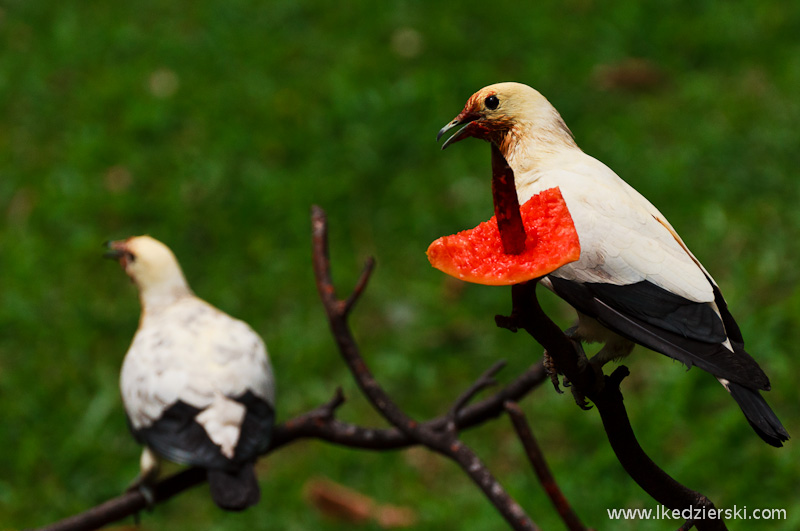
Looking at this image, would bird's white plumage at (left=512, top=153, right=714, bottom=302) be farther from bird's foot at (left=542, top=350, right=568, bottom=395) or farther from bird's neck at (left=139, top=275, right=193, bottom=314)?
bird's neck at (left=139, top=275, right=193, bottom=314)

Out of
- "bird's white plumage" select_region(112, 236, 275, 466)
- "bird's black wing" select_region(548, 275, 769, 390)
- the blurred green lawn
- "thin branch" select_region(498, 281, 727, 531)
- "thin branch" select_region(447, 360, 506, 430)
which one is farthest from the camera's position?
the blurred green lawn

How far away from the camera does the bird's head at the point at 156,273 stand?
3.89 m

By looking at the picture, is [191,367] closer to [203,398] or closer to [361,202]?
[203,398]

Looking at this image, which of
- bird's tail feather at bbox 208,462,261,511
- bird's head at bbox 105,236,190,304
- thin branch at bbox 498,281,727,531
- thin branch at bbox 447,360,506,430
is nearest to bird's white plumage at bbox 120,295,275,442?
bird's tail feather at bbox 208,462,261,511

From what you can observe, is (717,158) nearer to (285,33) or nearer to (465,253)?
(285,33)

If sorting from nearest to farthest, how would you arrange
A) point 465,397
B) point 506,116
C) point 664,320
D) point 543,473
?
point 664,320 < point 506,116 < point 543,473 < point 465,397

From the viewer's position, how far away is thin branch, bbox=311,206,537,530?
7.83 ft

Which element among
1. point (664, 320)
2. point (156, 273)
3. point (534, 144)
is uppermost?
point (534, 144)

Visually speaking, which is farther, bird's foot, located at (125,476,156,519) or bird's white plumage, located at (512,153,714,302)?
bird's foot, located at (125,476,156,519)

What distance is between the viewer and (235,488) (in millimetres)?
2959

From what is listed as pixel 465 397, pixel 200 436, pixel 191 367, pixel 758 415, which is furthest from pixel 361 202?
pixel 758 415

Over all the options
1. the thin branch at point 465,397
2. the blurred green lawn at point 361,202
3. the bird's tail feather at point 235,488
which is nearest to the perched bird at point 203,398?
the bird's tail feather at point 235,488

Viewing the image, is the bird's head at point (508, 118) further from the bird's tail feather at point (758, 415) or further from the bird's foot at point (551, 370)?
the bird's tail feather at point (758, 415)

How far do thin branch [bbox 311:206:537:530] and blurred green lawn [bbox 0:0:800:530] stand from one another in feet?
6.59
